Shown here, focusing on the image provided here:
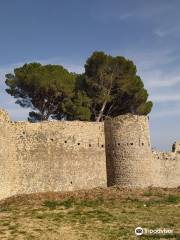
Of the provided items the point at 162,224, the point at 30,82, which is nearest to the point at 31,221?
the point at 162,224

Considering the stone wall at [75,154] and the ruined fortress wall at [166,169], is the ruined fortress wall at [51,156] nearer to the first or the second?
the stone wall at [75,154]

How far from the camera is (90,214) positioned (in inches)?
534

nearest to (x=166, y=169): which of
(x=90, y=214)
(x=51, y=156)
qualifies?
A: (x=51, y=156)

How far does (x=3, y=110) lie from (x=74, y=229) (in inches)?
263

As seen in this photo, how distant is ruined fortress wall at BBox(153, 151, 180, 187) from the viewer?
23378 mm

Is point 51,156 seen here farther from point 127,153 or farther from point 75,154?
point 127,153

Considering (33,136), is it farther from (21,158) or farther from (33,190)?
(33,190)

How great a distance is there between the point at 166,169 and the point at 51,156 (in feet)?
26.3

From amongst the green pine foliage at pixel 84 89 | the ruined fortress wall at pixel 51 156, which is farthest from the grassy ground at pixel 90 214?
the green pine foliage at pixel 84 89

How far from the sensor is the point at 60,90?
24203mm

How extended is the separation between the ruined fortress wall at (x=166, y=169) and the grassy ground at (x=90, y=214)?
4229 millimetres

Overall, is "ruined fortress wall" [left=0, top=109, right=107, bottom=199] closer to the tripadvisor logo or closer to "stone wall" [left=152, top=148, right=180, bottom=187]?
"stone wall" [left=152, top=148, right=180, bottom=187]

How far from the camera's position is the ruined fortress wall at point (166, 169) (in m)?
23.4

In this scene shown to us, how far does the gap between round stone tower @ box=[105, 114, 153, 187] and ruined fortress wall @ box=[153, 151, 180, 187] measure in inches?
118
